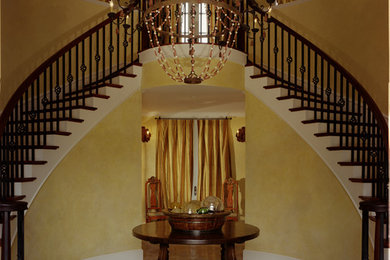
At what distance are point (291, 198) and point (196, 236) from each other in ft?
8.00

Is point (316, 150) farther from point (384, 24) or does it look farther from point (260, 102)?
point (384, 24)

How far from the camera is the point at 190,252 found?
21.4 feet

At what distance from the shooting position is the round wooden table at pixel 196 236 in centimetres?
377

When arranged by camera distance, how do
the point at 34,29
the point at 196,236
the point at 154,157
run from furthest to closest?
the point at 154,157 < the point at 34,29 < the point at 196,236

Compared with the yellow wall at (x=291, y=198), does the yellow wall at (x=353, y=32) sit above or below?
above

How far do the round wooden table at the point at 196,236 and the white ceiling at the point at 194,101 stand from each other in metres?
Result: 2.46

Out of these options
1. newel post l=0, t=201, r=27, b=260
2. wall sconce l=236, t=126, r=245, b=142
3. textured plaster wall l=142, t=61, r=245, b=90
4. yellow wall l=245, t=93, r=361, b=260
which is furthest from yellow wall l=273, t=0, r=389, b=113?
newel post l=0, t=201, r=27, b=260

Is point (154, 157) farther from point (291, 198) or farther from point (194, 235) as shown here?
point (194, 235)

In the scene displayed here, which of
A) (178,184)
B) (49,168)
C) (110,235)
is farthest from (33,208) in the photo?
(178,184)

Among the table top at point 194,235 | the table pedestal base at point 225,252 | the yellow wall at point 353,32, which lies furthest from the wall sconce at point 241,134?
the table top at point 194,235

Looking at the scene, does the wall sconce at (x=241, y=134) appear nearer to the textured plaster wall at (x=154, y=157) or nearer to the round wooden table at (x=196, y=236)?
the textured plaster wall at (x=154, y=157)

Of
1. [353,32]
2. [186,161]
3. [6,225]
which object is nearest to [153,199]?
[186,161]

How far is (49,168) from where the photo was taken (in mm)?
5500

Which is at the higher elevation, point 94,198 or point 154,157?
point 154,157
